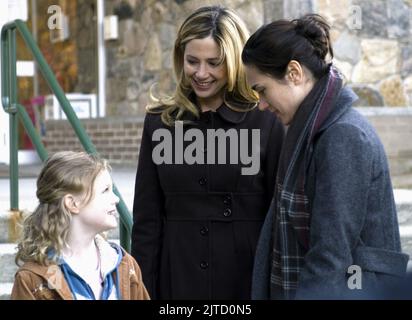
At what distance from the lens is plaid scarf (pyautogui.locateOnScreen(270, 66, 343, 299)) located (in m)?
2.43

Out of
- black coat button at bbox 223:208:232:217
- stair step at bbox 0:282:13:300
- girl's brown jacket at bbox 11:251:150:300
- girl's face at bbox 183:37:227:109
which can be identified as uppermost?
girl's face at bbox 183:37:227:109

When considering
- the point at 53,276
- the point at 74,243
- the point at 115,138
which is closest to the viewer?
the point at 53,276

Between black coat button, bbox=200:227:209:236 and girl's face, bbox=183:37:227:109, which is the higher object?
girl's face, bbox=183:37:227:109

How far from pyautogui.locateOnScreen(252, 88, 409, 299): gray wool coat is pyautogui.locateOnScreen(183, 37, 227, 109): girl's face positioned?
1.96ft

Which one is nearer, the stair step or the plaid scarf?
the plaid scarf

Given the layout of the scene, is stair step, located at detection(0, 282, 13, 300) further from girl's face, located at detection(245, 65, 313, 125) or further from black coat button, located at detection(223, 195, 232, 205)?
girl's face, located at detection(245, 65, 313, 125)

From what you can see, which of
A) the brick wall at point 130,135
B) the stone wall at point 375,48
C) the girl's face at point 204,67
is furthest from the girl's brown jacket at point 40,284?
the stone wall at point 375,48

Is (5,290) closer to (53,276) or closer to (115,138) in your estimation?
(53,276)

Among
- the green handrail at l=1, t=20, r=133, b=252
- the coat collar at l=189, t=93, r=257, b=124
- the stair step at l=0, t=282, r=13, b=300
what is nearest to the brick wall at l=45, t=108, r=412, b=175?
the green handrail at l=1, t=20, r=133, b=252

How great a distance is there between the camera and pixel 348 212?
7.68 feet

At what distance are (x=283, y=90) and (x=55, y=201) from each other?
Result: 2.35 feet

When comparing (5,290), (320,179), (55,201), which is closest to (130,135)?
(5,290)
